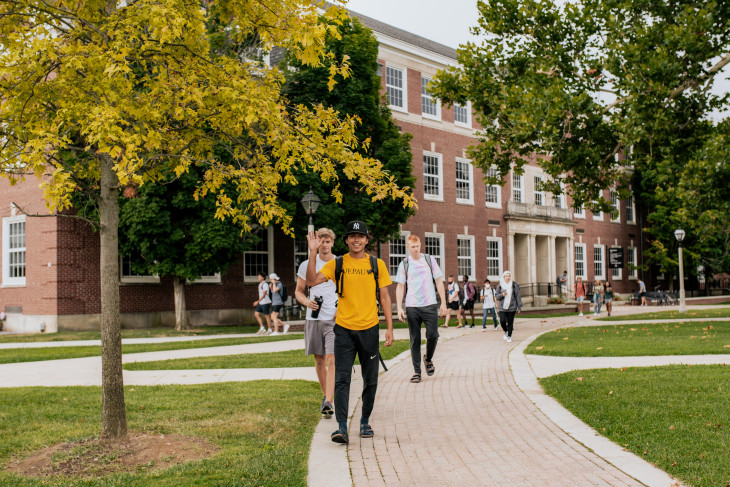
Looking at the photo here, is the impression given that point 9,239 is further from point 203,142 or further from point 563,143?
point 203,142

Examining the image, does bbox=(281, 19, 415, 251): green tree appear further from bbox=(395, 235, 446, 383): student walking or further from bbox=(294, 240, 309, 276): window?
bbox=(395, 235, 446, 383): student walking

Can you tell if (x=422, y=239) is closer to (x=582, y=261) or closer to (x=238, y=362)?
(x=582, y=261)

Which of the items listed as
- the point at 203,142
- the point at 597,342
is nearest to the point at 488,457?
the point at 203,142

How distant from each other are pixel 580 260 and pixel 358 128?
27922 millimetres

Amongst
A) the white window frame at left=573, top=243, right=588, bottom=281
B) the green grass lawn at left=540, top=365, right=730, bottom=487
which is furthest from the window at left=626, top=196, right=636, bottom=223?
the green grass lawn at left=540, top=365, right=730, bottom=487

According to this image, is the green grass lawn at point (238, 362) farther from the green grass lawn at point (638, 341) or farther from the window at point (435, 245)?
the window at point (435, 245)

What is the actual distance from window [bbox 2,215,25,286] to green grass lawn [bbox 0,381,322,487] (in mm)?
16500

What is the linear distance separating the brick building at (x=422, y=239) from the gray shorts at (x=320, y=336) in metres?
13.3

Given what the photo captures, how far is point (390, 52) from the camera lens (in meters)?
33.1

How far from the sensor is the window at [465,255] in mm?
36906

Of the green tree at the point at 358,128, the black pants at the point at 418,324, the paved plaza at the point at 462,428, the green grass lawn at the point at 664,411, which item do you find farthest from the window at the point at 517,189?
the black pants at the point at 418,324

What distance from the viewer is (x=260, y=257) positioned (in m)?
28.3

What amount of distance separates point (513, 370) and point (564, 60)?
12258mm

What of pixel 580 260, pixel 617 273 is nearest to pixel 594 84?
pixel 580 260
